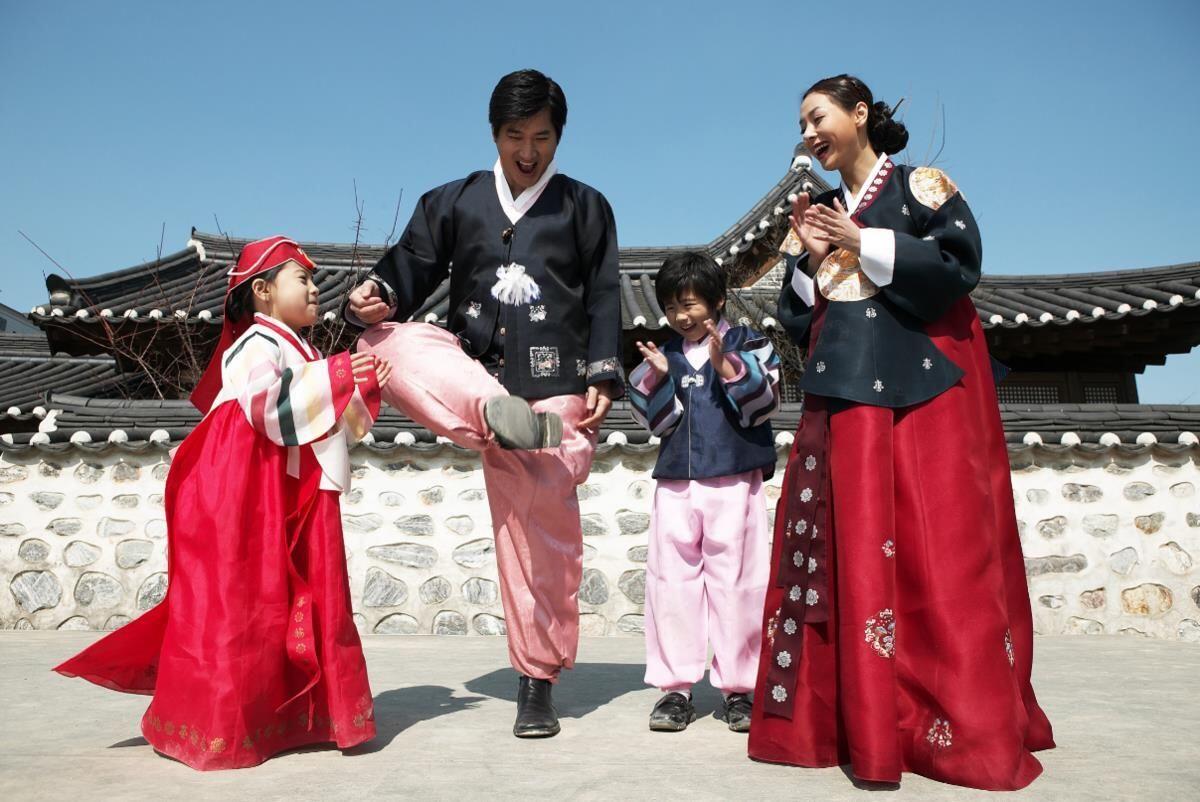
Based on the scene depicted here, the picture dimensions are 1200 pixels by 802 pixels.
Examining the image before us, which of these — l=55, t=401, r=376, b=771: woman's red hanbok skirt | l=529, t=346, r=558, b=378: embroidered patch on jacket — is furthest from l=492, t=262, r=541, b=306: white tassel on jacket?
l=55, t=401, r=376, b=771: woman's red hanbok skirt

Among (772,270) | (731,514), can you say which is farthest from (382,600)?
(772,270)

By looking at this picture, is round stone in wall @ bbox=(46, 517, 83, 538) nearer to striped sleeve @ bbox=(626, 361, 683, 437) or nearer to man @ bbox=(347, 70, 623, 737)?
Result: man @ bbox=(347, 70, 623, 737)

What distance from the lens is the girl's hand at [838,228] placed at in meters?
2.46

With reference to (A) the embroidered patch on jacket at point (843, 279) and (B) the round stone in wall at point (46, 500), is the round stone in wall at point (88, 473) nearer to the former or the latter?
(B) the round stone in wall at point (46, 500)

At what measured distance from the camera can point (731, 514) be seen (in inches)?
128

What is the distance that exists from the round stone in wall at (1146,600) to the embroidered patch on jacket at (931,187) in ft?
16.4

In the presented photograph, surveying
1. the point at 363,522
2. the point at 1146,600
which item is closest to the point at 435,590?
the point at 363,522

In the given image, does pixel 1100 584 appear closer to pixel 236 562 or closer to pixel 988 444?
pixel 988 444

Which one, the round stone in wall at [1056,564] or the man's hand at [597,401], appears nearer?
the man's hand at [597,401]

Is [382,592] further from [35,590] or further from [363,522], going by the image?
[35,590]

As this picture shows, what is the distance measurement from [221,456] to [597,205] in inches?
57.9

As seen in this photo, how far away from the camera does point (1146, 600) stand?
637cm

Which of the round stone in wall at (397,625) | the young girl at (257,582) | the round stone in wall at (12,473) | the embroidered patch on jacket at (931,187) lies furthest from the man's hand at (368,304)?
the round stone in wall at (12,473)

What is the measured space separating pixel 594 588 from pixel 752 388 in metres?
3.59
